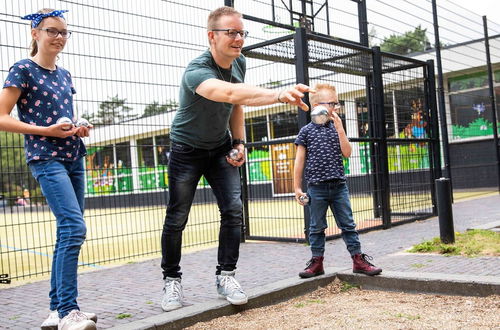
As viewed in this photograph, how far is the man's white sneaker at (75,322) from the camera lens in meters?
3.10

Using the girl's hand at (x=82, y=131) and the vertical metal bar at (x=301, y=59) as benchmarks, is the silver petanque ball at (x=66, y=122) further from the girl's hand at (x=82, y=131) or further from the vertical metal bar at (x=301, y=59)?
the vertical metal bar at (x=301, y=59)

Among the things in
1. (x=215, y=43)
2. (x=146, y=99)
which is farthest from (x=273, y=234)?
(x=215, y=43)

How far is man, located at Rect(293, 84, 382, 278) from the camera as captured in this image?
4512 mm

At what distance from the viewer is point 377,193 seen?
863 cm

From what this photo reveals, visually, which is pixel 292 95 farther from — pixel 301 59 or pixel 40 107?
pixel 301 59

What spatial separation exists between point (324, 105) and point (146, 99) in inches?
127

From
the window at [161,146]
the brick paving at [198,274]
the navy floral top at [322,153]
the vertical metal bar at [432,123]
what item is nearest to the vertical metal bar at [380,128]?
the brick paving at [198,274]

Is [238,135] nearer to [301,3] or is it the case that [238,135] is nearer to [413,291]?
[413,291]

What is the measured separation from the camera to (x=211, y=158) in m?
3.93

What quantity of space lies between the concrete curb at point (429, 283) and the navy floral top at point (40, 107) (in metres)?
2.52

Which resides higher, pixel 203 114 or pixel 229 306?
pixel 203 114

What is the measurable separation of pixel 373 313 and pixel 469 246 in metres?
2.46

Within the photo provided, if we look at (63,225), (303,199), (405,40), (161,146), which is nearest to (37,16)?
(63,225)

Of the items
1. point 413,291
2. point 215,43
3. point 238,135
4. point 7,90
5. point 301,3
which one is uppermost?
point 301,3
